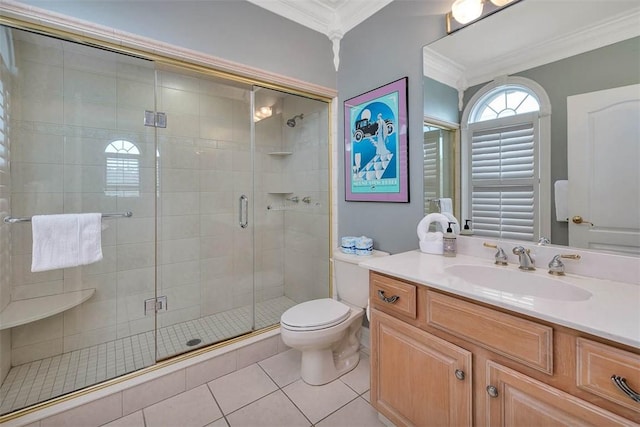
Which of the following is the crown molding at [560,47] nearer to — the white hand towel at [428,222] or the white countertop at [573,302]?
the white hand towel at [428,222]

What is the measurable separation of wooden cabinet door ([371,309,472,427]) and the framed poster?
0.93 meters

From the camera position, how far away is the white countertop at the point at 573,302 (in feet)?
2.39

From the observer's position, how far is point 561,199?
4.16 ft

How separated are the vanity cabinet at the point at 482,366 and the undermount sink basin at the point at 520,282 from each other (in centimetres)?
29

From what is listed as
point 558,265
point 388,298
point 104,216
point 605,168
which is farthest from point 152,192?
point 605,168

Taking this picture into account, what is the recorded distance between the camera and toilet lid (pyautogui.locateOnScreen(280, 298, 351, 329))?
1.66 m

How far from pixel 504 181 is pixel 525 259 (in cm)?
41

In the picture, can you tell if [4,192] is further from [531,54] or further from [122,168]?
[531,54]

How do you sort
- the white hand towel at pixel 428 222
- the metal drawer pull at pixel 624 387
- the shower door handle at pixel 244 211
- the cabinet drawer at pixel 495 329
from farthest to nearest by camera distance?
the shower door handle at pixel 244 211
the white hand towel at pixel 428 222
the cabinet drawer at pixel 495 329
the metal drawer pull at pixel 624 387

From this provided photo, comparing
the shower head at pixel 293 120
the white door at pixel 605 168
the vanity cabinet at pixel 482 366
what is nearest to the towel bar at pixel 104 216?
the shower head at pixel 293 120

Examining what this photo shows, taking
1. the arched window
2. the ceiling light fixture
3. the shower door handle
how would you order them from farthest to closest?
the shower door handle < the ceiling light fixture < the arched window

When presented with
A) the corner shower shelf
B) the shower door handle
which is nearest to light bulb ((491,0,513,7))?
the shower door handle

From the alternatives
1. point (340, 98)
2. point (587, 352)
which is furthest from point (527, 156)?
point (340, 98)

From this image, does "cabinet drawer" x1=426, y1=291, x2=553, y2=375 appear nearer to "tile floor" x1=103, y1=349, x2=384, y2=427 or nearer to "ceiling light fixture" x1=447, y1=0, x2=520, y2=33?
"tile floor" x1=103, y1=349, x2=384, y2=427
